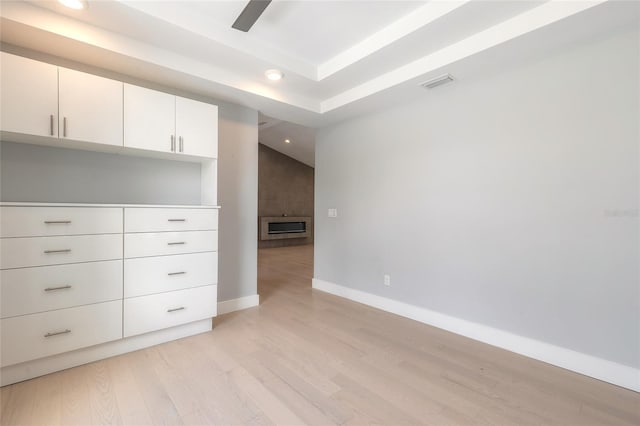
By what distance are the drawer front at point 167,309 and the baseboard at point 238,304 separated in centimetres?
50

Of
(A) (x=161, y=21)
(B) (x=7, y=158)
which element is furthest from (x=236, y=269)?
(A) (x=161, y=21)

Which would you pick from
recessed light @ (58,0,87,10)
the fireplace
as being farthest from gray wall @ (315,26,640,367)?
the fireplace

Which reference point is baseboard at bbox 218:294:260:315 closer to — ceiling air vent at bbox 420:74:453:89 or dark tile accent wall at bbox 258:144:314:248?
ceiling air vent at bbox 420:74:453:89

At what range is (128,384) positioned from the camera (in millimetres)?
1772

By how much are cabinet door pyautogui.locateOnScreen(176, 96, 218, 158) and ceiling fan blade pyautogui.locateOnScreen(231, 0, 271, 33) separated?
75cm

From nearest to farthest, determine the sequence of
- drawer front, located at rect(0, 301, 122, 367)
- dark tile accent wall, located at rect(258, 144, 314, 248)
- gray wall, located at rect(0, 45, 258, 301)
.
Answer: drawer front, located at rect(0, 301, 122, 367), gray wall, located at rect(0, 45, 258, 301), dark tile accent wall, located at rect(258, 144, 314, 248)

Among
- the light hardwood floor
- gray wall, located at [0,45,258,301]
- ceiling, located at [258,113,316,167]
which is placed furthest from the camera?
ceiling, located at [258,113,316,167]

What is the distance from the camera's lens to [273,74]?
270 centimetres

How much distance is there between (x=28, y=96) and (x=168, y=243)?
1301 millimetres

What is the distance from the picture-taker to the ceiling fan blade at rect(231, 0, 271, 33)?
185 cm

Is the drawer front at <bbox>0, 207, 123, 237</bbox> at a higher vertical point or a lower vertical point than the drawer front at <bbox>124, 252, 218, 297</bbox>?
higher

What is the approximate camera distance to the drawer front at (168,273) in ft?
7.08

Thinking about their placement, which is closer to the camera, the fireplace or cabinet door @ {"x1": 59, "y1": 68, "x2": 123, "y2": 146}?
cabinet door @ {"x1": 59, "y1": 68, "x2": 123, "y2": 146}

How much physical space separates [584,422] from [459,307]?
115 cm
